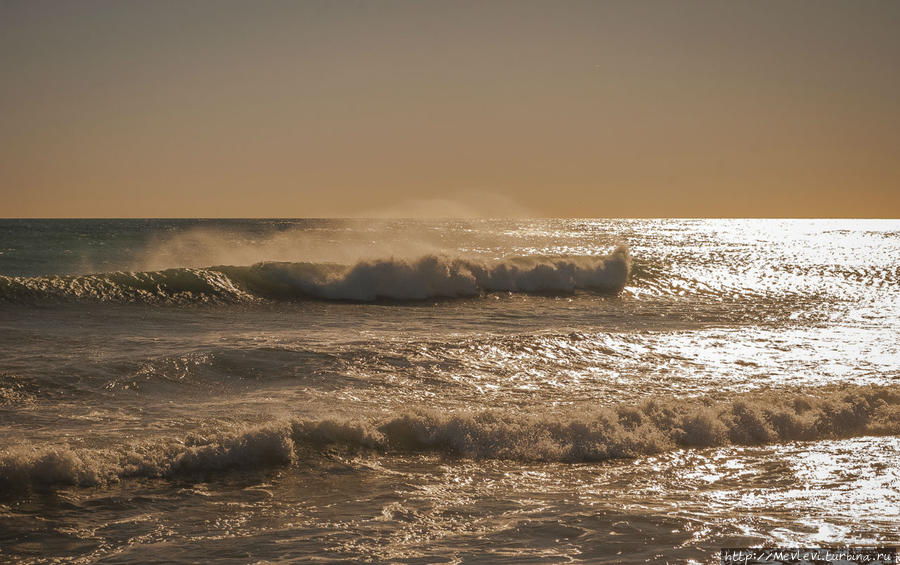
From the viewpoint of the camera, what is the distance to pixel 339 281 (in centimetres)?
2417

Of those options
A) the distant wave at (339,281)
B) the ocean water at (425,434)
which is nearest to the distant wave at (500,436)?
the ocean water at (425,434)

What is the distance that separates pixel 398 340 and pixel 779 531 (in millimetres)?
9550

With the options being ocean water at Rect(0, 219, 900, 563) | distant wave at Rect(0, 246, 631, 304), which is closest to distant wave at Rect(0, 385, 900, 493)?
ocean water at Rect(0, 219, 900, 563)

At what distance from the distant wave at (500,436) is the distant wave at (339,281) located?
1262 centimetres

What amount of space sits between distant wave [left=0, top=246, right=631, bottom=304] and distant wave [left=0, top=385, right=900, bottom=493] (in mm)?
12617

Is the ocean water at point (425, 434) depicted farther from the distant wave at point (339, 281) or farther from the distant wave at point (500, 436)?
the distant wave at point (339, 281)

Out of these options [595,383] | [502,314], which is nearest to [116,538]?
[595,383]

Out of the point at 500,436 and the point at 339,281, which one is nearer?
the point at 500,436

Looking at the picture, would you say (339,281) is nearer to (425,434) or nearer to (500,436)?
(425,434)

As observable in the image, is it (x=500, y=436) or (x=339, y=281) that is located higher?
(x=339, y=281)

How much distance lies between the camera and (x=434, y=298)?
24.6 metres

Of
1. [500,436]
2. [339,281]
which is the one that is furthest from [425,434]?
[339,281]

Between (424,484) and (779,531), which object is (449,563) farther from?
(779,531)

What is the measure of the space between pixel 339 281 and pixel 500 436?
16.2 metres
